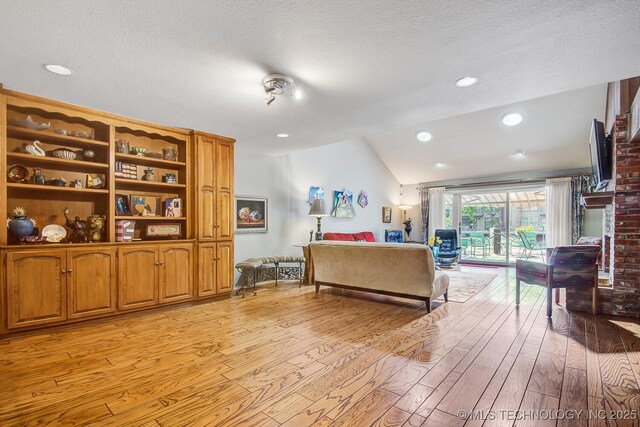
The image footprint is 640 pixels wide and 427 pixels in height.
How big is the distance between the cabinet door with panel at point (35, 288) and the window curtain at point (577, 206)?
908cm

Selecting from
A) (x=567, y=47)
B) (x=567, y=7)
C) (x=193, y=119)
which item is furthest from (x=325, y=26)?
(x=193, y=119)

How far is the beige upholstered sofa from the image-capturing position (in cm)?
375

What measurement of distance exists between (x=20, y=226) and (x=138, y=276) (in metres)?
1.19

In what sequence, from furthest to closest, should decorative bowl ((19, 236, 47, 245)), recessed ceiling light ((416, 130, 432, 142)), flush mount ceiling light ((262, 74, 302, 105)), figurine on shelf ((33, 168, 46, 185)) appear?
recessed ceiling light ((416, 130, 432, 142))
figurine on shelf ((33, 168, 46, 185))
decorative bowl ((19, 236, 47, 245))
flush mount ceiling light ((262, 74, 302, 105))

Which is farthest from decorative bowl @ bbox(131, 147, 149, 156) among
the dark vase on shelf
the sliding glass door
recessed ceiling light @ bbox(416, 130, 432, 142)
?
the sliding glass door

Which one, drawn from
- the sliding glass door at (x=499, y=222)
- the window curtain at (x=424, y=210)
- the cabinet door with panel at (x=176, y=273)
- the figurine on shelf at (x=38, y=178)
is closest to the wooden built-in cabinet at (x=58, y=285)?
the cabinet door with panel at (x=176, y=273)

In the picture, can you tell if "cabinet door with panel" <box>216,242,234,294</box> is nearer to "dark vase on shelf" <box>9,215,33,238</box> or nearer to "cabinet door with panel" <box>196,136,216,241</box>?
"cabinet door with panel" <box>196,136,216,241</box>

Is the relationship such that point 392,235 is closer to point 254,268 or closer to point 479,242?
point 479,242

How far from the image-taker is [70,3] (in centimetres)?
166

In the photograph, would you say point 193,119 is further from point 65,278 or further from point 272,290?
point 272,290

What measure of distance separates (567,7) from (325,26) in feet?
4.46

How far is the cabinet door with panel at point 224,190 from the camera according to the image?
4348 millimetres

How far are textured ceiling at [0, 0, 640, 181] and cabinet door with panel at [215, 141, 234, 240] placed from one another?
117 cm

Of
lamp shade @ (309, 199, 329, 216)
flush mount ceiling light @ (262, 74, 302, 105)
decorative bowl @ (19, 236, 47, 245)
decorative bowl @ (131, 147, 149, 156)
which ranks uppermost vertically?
flush mount ceiling light @ (262, 74, 302, 105)
